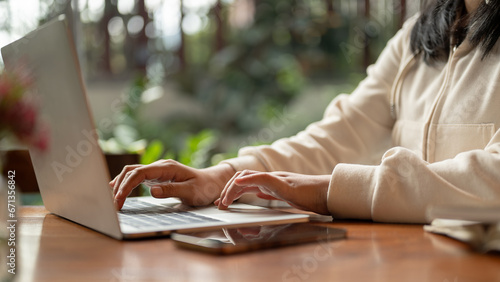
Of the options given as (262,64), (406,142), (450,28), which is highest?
(450,28)

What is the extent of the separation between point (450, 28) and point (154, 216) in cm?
76

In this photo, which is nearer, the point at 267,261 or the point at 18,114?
the point at 18,114

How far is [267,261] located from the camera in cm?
59

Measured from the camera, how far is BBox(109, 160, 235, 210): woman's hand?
996 mm

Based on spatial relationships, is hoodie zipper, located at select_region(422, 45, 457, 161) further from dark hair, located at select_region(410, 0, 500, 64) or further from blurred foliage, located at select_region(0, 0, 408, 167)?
blurred foliage, located at select_region(0, 0, 408, 167)

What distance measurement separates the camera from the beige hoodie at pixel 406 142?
0.88 m

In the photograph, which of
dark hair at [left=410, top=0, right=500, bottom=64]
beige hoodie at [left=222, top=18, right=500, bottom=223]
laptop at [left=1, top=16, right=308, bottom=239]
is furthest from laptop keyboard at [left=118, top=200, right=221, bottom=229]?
dark hair at [left=410, top=0, right=500, bottom=64]

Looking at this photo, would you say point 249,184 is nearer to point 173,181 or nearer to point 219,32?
point 173,181

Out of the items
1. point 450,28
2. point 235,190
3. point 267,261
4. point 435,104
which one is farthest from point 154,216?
point 450,28

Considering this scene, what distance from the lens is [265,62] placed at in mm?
4141

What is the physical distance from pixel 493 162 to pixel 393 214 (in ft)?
0.58

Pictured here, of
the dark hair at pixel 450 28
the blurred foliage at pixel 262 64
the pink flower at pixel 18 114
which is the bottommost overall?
the blurred foliage at pixel 262 64

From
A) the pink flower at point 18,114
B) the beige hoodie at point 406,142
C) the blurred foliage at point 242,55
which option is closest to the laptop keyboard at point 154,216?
the beige hoodie at point 406,142

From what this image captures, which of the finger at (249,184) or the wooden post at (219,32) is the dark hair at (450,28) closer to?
the finger at (249,184)
